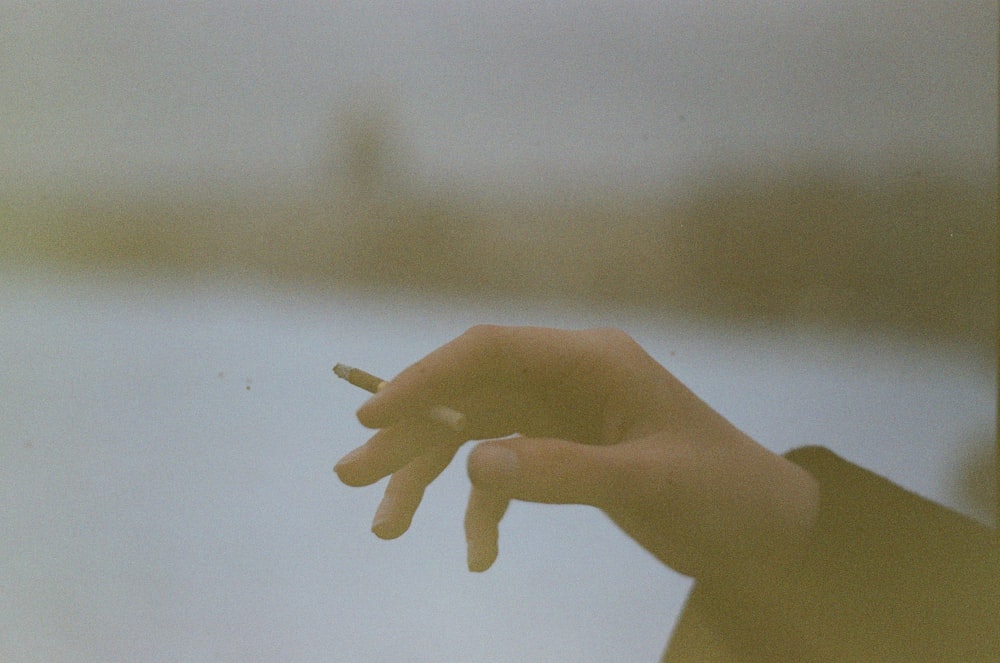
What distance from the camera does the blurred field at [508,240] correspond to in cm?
47

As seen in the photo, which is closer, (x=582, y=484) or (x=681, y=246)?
(x=582, y=484)

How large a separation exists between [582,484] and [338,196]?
26 cm

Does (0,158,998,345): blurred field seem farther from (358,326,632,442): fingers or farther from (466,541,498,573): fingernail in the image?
(466,541,498,573): fingernail

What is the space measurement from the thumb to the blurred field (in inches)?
5.2

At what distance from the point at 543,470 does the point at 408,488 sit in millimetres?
110

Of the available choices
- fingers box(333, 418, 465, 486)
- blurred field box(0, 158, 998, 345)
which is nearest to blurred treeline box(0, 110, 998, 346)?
blurred field box(0, 158, 998, 345)

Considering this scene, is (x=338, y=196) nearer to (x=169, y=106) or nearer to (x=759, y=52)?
(x=169, y=106)

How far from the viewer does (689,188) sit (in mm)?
479

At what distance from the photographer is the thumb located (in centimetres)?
34

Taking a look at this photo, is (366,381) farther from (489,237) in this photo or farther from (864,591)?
(864,591)

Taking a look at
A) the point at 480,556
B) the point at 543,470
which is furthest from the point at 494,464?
the point at 480,556

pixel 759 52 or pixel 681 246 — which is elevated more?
pixel 759 52

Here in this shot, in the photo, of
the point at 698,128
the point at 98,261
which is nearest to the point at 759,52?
the point at 698,128

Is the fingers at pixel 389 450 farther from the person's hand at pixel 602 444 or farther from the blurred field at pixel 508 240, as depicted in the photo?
the blurred field at pixel 508 240
